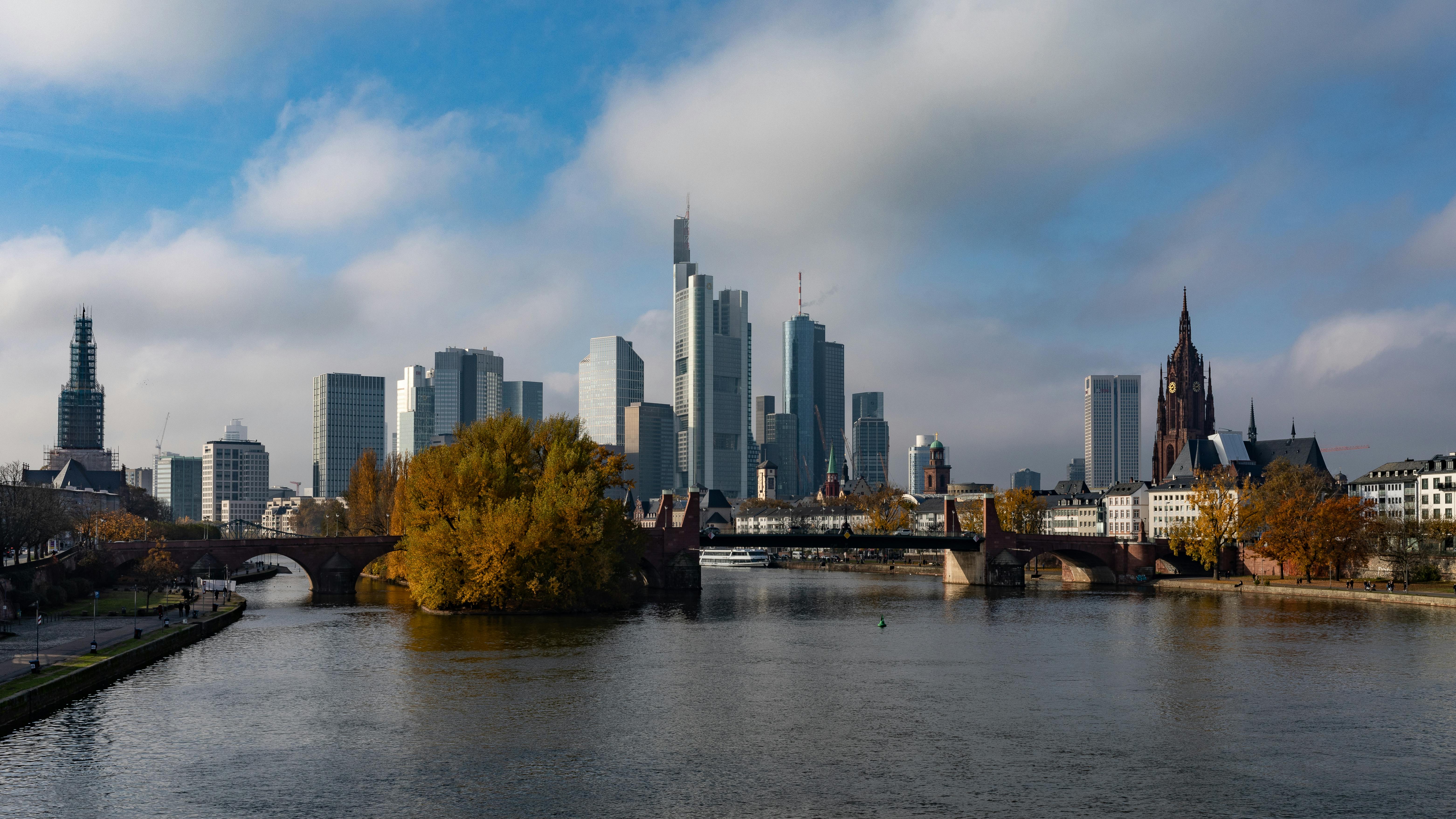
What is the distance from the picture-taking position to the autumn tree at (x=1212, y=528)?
13975 cm

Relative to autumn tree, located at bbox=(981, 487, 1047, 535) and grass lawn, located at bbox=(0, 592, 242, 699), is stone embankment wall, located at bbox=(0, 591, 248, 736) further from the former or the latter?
autumn tree, located at bbox=(981, 487, 1047, 535)

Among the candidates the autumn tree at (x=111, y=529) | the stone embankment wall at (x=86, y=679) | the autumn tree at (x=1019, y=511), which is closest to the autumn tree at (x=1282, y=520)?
the autumn tree at (x=1019, y=511)

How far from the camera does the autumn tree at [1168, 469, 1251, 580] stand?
139750mm

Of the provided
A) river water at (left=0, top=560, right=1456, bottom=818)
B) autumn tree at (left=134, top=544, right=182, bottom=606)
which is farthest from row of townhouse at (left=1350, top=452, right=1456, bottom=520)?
autumn tree at (left=134, top=544, right=182, bottom=606)

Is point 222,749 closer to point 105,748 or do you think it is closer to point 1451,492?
point 105,748

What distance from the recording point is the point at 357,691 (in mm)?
55562

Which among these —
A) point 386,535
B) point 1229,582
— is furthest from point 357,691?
point 1229,582

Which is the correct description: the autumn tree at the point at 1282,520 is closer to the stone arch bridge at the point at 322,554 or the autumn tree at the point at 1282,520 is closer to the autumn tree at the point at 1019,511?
the autumn tree at the point at 1019,511

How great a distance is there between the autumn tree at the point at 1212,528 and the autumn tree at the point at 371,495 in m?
90.5

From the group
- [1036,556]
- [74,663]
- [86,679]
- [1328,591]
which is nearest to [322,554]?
[74,663]

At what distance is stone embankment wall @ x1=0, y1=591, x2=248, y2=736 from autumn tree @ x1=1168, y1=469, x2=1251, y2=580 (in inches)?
4141

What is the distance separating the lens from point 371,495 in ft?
501

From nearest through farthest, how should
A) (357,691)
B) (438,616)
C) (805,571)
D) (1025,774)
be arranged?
1. (1025,774)
2. (357,691)
3. (438,616)
4. (805,571)

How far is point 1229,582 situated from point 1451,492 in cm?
6407
